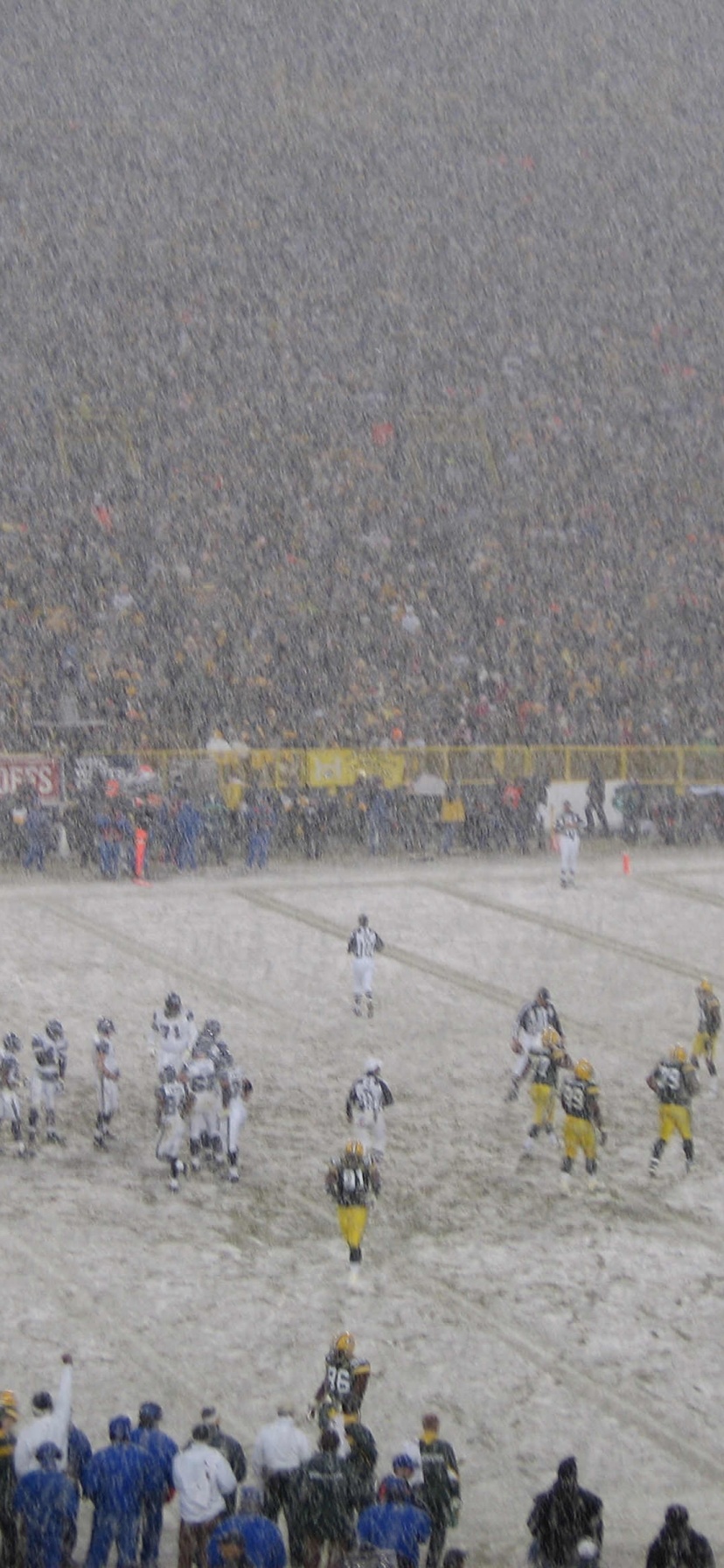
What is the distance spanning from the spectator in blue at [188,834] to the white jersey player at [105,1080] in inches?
441

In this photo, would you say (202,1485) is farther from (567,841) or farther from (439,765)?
(439,765)

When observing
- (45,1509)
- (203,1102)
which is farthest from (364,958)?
(45,1509)

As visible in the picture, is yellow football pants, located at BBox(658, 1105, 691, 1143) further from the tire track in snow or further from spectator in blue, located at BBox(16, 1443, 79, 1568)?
spectator in blue, located at BBox(16, 1443, 79, 1568)

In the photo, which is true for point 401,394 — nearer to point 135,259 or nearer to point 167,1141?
point 135,259

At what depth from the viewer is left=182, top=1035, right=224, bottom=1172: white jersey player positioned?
17.4m

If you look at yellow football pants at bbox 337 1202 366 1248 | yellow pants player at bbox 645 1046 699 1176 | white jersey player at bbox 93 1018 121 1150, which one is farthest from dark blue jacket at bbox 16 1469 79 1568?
yellow pants player at bbox 645 1046 699 1176

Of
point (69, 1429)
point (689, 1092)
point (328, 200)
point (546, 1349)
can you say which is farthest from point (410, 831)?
point (328, 200)

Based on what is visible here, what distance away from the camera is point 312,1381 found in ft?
45.1

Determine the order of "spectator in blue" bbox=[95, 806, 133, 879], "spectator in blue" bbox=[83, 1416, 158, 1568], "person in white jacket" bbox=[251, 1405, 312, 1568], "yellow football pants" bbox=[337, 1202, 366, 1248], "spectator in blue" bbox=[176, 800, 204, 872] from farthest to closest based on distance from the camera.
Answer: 1. "spectator in blue" bbox=[176, 800, 204, 872]
2. "spectator in blue" bbox=[95, 806, 133, 879]
3. "yellow football pants" bbox=[337, 1202, 366, 1248]
4. "person in white jacket" bbox=[251, 1405, 312, 1568]
5. "spectator in blue" bbox=[83, 1416, 158, 1568]

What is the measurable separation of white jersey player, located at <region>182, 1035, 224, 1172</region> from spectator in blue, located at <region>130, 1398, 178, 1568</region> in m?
6.51

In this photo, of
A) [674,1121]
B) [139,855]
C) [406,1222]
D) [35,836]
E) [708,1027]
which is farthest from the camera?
[35,836]

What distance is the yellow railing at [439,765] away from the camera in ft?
101

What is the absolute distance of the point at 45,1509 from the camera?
10.1 metres

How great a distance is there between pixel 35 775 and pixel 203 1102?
44.1ft
